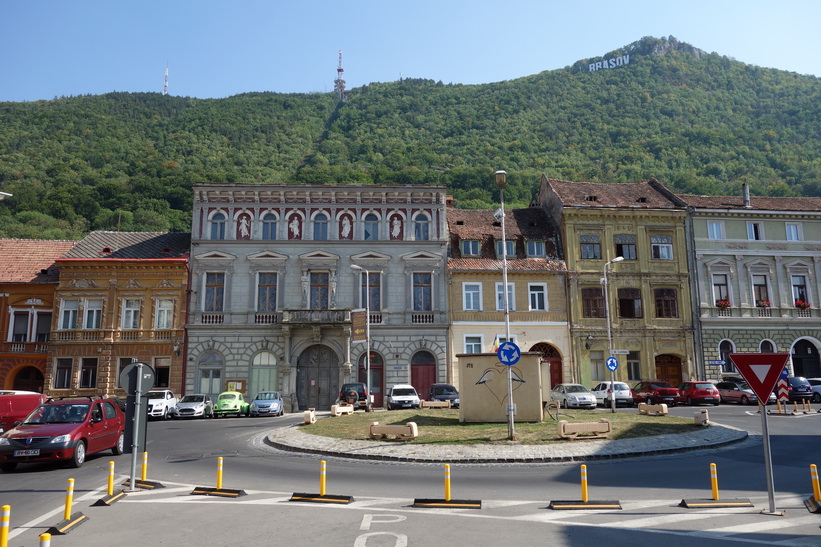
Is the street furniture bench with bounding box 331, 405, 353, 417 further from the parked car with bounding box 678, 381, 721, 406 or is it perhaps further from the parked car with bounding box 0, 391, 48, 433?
the parked car with bounding box 678, 381, 721, 406

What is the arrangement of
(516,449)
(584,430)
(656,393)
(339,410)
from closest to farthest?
(516,449)
(584,430)
(339,410)
(656,393)

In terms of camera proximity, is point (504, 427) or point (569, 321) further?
point (569, 321)

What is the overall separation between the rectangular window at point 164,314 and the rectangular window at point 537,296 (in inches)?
945

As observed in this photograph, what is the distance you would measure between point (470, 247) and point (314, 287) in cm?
1123

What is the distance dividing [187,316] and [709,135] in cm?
7497

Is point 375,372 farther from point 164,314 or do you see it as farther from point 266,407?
point 164,314

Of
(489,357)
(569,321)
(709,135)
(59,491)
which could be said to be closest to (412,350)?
(569,321)

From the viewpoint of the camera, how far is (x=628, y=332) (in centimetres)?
4278

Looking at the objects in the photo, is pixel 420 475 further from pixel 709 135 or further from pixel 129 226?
pixel 709 135

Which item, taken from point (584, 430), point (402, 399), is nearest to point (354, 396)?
point (402, 399)

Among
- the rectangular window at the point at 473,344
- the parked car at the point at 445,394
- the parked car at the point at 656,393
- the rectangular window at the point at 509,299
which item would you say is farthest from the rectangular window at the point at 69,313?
the parked car at the point at 656,393

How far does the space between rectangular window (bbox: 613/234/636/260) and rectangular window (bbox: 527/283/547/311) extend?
6.35 metres

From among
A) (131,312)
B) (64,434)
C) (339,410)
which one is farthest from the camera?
(131,312)

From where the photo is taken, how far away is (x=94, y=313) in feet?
134
